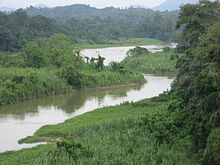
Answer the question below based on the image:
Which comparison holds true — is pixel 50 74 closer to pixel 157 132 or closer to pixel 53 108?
pixel 53 108

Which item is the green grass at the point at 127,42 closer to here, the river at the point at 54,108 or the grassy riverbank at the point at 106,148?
the river at the point at 54,108

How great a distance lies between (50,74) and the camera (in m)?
37.9

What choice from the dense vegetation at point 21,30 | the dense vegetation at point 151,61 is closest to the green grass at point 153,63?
the dense vegetation at point 151,61

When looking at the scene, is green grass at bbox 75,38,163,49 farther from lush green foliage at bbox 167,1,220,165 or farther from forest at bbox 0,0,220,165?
lush green foliage at bbox 167,1,220,165

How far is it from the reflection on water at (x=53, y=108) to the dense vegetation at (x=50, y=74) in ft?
3.06

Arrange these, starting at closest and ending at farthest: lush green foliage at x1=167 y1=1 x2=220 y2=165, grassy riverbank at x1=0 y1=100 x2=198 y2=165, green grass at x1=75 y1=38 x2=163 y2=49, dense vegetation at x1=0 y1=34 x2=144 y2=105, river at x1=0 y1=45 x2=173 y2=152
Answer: lush green foliage at x1=167 y1=1 x2=220 y2=165
grassy riverbank at x1=0 y1=100 x2=198 y2=165
river at x1=0 y1=45 x2=173 y2=152
dense vegetation at x1=0 y1=34 x2=144 y2=105
green grass at x1=75 y1=38 x2=163 y2=49

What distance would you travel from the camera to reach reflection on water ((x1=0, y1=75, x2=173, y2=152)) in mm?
23031

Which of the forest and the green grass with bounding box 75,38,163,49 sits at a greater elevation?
the green grass with bounding box 75,38,163,49

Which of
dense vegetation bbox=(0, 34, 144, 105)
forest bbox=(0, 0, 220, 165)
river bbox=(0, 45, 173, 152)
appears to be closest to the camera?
forest bbox=(0, 0, 220, 165)

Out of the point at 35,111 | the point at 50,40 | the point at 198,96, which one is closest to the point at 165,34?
the point at 50,40

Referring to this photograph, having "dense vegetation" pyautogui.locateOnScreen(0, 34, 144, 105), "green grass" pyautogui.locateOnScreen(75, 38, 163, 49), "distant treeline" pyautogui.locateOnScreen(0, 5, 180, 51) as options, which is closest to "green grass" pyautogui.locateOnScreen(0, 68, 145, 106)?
"dense vegetation" pyautogui.locateOnScreen(0, 34, 144, 105)

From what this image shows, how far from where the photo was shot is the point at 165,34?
10581 cm

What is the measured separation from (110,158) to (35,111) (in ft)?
51.0

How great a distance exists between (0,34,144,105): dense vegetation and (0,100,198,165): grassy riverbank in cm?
1170
